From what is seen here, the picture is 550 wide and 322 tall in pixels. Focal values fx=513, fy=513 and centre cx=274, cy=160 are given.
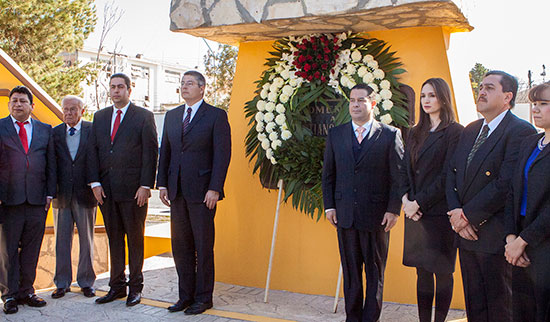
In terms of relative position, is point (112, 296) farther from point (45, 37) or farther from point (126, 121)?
point (45, 37)

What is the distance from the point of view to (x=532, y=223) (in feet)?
9.62

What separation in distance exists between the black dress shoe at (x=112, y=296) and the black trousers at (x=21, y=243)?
66cm

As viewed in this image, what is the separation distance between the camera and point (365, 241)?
13.4ft

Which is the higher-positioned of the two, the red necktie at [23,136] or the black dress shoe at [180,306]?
the red necktie at [23,136]

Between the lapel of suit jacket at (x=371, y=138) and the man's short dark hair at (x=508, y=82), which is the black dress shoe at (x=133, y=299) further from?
the man's short dark hair at (x=508, y=82)

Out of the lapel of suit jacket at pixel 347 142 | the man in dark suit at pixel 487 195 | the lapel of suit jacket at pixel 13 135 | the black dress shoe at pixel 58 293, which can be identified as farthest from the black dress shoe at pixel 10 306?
the man in dark suit at pixel 487 195

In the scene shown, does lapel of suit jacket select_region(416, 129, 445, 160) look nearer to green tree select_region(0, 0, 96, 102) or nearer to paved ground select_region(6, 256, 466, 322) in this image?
paved ground select_region(6, 256, 466, 322)

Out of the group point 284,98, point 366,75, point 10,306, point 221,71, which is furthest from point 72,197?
point 221,71

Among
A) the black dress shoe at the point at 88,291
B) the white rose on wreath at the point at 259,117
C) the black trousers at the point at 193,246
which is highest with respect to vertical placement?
the white rose on wreath at the point at 259,117

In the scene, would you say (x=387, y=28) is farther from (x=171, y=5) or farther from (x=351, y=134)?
(x=171, y=5)

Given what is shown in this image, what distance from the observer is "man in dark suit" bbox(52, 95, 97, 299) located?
210 inches

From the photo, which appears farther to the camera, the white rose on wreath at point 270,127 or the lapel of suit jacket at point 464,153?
the white rose on wreath at point 270,127

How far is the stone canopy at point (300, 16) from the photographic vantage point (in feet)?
14.6

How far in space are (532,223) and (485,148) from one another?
62cm
